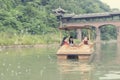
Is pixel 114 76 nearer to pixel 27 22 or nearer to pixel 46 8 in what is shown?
pixel 27 22

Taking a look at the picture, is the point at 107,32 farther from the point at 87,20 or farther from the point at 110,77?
the point at 110,77

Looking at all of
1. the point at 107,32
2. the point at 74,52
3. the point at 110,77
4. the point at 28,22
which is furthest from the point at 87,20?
the point at 110,77

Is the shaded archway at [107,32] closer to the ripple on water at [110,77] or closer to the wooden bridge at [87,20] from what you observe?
the wooden bridge at [87,20]

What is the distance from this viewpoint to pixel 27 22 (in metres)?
60.2

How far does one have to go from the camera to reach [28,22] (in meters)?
60.2

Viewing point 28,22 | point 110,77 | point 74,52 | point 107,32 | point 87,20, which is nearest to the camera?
point 110,77

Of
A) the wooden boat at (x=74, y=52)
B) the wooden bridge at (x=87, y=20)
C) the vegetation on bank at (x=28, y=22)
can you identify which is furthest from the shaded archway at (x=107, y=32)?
the wooden boat at (x=74, y=52)

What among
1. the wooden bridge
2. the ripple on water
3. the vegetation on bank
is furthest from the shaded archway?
the ripple on water

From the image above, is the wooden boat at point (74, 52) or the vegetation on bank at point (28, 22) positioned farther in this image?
the vegetation on bank at point (28, 22)

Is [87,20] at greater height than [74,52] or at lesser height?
greater

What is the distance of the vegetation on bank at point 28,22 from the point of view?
45938mm

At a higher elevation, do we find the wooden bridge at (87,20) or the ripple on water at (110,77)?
the wooden bridge at (87,20)

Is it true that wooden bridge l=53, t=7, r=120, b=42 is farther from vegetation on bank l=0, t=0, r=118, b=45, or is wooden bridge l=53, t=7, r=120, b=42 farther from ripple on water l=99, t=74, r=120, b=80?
ripple on water l=99, t=74, r=120, b=80

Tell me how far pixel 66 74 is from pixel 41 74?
1.09 meters
